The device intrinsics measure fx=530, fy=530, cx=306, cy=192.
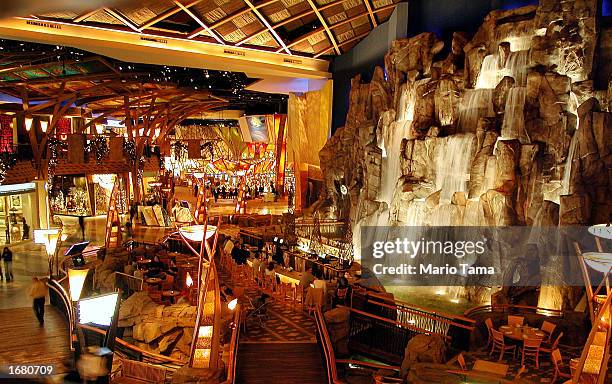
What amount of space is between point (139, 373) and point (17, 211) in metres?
15.2

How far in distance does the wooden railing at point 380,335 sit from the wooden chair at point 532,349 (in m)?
1.47

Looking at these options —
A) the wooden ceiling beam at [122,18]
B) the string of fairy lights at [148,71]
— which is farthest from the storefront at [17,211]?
the wooden ceiling beam at [122,18]

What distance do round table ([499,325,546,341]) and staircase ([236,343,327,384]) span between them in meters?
3.38

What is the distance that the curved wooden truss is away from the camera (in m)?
16.2

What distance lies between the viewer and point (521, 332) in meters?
9.49

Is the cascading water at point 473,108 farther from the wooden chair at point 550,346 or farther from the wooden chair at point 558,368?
the wooden chair at point 558,368

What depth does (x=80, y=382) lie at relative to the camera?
Result: 711 cm

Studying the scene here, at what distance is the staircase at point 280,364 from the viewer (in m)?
9.08

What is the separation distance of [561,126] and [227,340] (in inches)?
357

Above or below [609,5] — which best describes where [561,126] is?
below

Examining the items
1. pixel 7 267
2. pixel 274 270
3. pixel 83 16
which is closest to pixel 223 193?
pixel 7 267

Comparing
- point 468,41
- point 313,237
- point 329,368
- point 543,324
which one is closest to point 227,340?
point 329,368

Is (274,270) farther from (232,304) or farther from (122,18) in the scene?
(122,18)

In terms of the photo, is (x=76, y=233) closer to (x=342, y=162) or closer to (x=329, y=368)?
(x=342, y=162)
